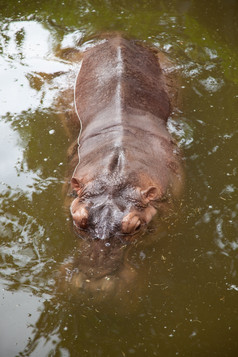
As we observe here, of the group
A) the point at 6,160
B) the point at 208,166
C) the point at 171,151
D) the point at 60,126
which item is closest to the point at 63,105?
the point at 60,126

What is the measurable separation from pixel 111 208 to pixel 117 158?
0.67 meters

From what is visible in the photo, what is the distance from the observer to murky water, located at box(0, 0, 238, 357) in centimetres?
391

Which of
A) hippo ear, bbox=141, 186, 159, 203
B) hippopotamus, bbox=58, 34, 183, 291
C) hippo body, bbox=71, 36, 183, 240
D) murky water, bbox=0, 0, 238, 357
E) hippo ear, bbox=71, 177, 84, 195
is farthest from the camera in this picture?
hippo ear, bbox=71, 177, 84, 195

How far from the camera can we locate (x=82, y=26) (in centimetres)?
845

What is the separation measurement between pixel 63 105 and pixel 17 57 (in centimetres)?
166

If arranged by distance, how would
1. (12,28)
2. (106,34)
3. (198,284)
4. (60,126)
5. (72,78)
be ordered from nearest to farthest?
(198,284) < (60,126) < (72,78) < (106,34) < (12,28)

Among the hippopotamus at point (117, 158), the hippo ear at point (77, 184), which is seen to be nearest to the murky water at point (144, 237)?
the hippopotamus at point (117, 158)

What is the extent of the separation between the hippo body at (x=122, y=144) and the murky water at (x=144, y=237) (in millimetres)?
249

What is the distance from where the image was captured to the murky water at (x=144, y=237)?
12.8 feet

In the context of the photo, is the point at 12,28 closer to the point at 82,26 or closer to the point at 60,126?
the point at 82,26

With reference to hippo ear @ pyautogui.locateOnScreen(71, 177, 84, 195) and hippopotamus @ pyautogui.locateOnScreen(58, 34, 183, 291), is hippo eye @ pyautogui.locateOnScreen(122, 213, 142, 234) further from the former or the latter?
hippo ear @ pyautogui.locateOnScreen(71, 177, 84, 195)

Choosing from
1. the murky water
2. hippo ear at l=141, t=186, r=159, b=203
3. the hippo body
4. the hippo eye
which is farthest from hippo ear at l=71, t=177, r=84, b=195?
the hippo eye

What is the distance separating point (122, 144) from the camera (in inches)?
198

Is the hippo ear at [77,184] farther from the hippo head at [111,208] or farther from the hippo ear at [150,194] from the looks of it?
the hippo ear at [150,194]
